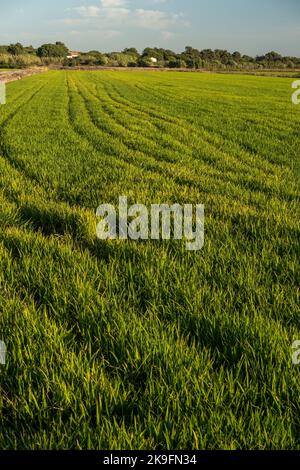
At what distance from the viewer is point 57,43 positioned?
168 metres

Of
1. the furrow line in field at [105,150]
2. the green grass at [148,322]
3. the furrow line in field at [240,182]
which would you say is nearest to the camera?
the green grass at [148,322]

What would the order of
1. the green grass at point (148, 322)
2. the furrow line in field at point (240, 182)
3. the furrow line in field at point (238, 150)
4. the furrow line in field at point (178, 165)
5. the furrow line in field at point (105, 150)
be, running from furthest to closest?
the furrow line in field at point (238, 150) < the furrow line in field at point (105, 150) < the furrow line in field at point (178, 165) < the furrow line in field at point (240, 182) < the green grass at point (148, 322)

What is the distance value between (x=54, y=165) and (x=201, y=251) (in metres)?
4.80

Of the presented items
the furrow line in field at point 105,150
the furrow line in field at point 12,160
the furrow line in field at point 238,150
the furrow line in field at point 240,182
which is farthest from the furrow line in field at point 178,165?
the furrow line in field at point 12,160

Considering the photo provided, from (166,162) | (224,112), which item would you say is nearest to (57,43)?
(224,112)

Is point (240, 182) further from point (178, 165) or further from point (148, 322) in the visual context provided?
point (148, 322)

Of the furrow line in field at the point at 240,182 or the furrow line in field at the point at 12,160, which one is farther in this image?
the furrow line in field at the point at 12,160

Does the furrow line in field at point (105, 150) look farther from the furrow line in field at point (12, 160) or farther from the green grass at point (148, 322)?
the furrow line in field at point (12, 160)

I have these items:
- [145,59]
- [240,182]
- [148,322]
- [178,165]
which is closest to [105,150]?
[178,165]

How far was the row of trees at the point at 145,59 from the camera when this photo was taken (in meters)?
95.8

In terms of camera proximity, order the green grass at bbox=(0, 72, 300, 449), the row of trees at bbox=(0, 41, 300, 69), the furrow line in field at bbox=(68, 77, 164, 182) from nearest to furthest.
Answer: the green grass at bbox=(0, 72, 300, 449) → the furrow line in field at bbox=(68, 77, 164, 182) → the row of trees at bbox=(0, 41, 300, 69)

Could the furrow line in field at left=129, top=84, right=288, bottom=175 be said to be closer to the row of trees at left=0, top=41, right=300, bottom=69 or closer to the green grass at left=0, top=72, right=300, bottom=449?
the green grass at left=0, top=72, right=300, bottom=449

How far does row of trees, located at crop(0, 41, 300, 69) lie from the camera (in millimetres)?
95762

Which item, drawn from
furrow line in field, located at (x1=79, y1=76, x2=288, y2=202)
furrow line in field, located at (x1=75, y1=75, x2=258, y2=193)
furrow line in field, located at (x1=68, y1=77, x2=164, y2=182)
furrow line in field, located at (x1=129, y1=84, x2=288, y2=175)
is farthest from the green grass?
furrow line in field, located at (x1=129, y1=84, x2=288, y2=175)
